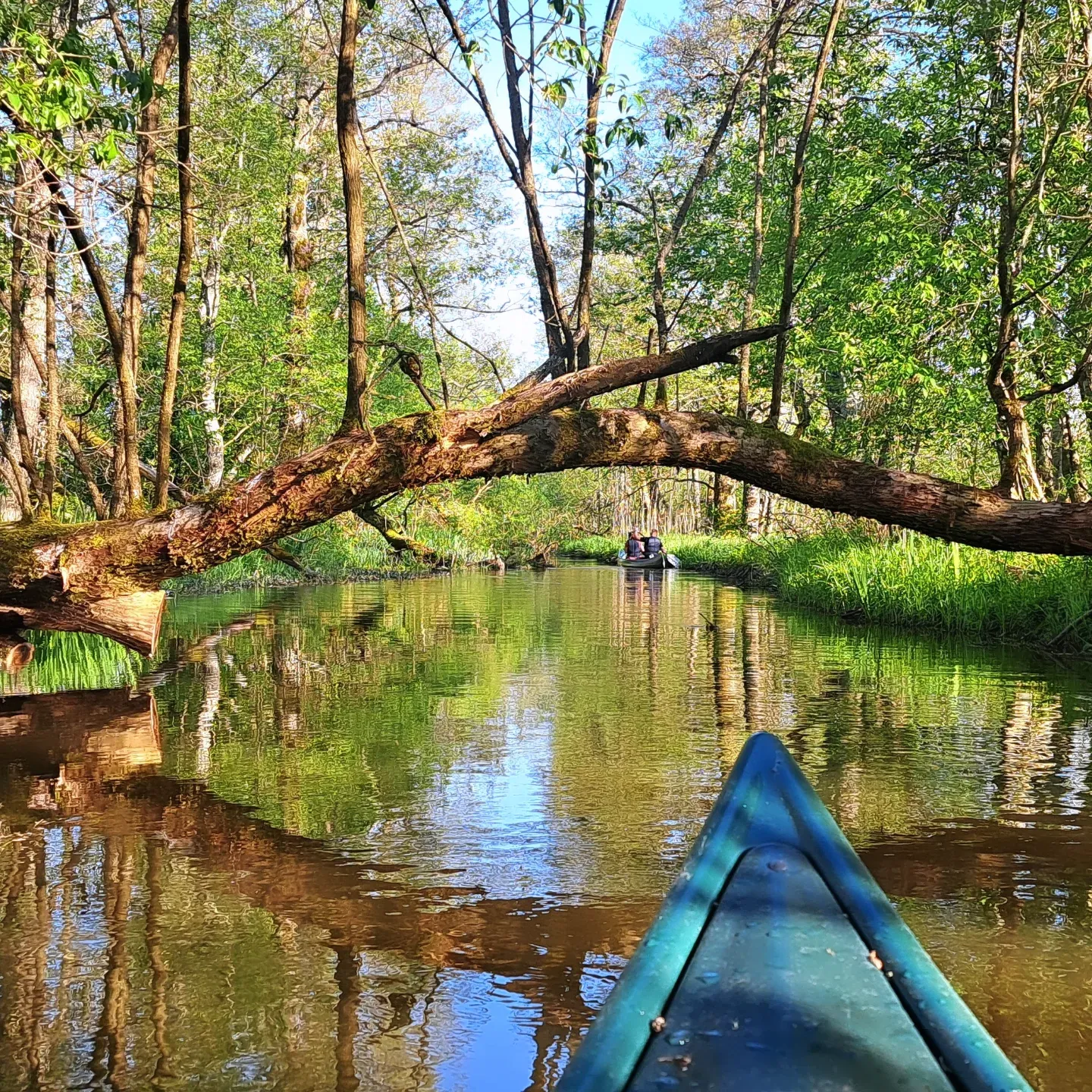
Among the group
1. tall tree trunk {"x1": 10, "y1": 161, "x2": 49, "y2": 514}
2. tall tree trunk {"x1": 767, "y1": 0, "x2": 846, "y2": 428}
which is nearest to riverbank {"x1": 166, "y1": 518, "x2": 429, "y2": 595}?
tall tree trunk {"x1": 10, "y1": 161, "x2": 49, "y2": 514}

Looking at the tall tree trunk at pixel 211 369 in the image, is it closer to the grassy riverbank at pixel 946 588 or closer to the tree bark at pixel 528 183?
the grassy riverbank at pixel 946 588

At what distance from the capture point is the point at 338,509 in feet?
16.9

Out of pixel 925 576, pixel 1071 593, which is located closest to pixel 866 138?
pixel 925 576

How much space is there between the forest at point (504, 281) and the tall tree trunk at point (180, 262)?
0.13 ft

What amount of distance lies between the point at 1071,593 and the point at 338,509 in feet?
23.8

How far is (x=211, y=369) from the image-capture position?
52.7 ft

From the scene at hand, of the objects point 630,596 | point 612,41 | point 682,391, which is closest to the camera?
point 612,41

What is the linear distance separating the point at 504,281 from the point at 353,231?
2155cm

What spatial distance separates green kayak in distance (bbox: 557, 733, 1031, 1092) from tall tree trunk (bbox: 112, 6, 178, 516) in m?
4.92

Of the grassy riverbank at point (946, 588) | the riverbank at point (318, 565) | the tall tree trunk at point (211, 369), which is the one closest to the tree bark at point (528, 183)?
the grassy riverbank at point (946, 588)

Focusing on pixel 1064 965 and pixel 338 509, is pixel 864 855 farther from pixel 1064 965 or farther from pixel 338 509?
pixel 338 509

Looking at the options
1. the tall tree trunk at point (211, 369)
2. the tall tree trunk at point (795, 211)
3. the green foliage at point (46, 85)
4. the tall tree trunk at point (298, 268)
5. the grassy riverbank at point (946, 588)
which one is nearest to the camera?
the green foliage at point (46, 85)

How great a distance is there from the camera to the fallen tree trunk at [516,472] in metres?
4.98

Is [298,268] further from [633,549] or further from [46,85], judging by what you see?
[46,85]
